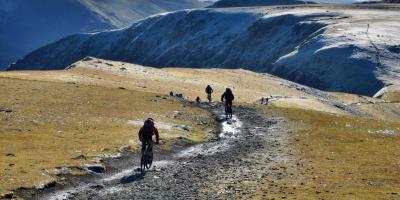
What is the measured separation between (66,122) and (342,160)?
27.4 m

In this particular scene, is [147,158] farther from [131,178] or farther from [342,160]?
[342,160]

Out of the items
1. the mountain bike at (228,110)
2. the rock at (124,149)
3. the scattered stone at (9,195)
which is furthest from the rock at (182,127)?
the scattered stone at (9,195)

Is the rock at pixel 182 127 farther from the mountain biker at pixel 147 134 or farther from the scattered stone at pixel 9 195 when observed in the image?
the scattered stone at pixel 9 195

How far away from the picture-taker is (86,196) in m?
31.2

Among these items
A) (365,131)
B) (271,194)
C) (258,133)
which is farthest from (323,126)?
(271,194)

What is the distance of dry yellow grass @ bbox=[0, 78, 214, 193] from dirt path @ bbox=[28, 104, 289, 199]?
2955 millimetres

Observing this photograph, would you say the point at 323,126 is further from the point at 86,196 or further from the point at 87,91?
the point at 86,196

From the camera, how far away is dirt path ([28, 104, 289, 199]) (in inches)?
1260

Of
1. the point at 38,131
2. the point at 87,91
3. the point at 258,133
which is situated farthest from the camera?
the point at 87,91

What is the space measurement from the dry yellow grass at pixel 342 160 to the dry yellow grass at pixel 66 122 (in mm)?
11150

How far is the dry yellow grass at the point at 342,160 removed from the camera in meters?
33.5

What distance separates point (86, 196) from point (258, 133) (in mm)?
33729

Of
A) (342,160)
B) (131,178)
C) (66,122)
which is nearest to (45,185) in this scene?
(131,178)

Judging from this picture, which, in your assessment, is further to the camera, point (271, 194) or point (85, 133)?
point (85, 133)
